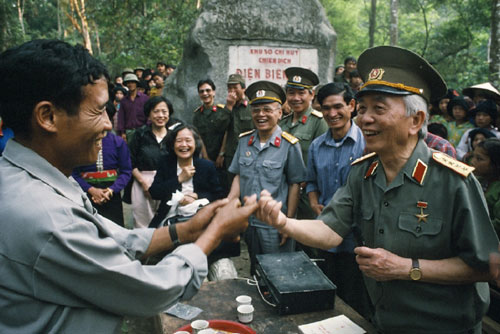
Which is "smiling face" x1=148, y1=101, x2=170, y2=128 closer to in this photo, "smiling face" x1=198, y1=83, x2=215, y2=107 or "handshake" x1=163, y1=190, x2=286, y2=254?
"smiling face" x1=198, y1=83, x2=215, y2=107

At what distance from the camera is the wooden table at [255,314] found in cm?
217

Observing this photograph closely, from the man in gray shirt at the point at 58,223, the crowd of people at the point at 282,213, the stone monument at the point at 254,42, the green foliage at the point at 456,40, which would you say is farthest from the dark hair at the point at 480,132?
the green foliage at the point at 456,40

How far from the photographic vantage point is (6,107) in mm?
1350

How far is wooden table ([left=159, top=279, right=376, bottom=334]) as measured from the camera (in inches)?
85.4

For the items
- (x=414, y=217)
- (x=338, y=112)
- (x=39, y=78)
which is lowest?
(x=414, y=217)

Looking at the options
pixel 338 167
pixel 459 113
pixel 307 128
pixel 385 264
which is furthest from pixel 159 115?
pixel 459 113

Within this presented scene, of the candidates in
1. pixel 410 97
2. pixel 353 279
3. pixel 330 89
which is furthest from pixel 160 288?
pixel 330 89

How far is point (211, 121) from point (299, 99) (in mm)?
1886

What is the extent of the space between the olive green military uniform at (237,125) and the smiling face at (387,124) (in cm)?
387

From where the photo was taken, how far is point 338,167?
143 inches

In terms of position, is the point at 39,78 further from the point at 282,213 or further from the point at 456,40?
the point at 456,40

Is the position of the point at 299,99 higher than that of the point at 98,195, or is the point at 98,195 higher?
the point at 299,99

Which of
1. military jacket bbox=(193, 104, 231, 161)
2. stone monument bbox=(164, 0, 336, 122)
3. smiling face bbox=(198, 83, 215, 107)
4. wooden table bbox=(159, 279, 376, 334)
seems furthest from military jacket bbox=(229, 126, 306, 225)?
stone monument bbox=(164, 0, 336, 122)

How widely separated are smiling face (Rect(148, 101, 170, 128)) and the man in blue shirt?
223cm
